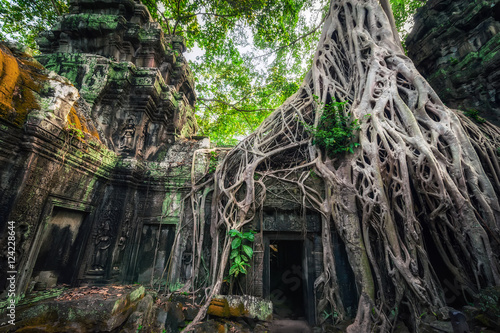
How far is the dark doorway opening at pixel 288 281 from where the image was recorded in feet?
13.6

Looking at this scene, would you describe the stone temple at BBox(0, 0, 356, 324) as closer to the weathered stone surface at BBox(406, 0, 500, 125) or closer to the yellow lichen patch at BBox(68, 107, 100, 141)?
the yellow lichen patch at BBox(68, 107, 100, 141)

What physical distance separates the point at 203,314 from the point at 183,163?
2346 mm

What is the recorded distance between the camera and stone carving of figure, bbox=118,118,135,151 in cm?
386

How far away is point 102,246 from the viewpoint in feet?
10.7

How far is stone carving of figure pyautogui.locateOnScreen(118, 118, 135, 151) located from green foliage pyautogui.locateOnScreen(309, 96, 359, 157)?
3125mm

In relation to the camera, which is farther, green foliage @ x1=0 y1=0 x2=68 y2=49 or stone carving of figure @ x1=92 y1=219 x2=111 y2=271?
green foliage @ x1=0 y1=0 x2=68 y2=49

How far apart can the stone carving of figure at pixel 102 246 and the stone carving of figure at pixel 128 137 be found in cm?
126

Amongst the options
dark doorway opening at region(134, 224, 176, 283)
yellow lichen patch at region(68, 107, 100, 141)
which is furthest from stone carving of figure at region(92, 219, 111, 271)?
yellow lichen patch at region(68, 107, 100, 141)

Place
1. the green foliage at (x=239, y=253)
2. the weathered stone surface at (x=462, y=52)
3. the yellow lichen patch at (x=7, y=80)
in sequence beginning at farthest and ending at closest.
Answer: the weathered stone surface at (x=462, y=52), the green foliage at (x=239, y=253), the yellow lichen patch at (x=7, y=80)

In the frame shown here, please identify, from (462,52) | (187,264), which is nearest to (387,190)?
(187,264)

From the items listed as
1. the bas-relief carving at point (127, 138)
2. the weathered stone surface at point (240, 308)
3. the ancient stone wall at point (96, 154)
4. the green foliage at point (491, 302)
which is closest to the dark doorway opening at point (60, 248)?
the ancient stone wall at point (96, 154)

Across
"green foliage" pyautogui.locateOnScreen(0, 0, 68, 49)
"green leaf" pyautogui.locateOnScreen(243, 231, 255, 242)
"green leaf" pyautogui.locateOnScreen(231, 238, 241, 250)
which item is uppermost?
"green foliage" pyautogui.locateOnScreen(0, 0, 68, 49)

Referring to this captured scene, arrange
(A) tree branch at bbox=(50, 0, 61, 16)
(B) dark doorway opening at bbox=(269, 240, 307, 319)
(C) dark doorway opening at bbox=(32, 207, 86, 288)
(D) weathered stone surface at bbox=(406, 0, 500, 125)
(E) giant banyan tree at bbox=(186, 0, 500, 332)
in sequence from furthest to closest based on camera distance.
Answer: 1. (A) tree branch at bbox=(50, 0, 61, 16)
2. (D) weathered stone surface at bbox=(406, 0, 500, 125)
3. (B) dark doorway opening at bbox=(269, 240, 307, 319)
4. (C) dark doorway opening at bbox=(32, 207, 86, 288)
5. (E) giant banyan tree at bbox=(186, 0, 500, 332)

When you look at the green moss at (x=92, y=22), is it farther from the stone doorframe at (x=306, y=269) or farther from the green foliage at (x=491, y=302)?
the green foliage at (x=491, y=302)
